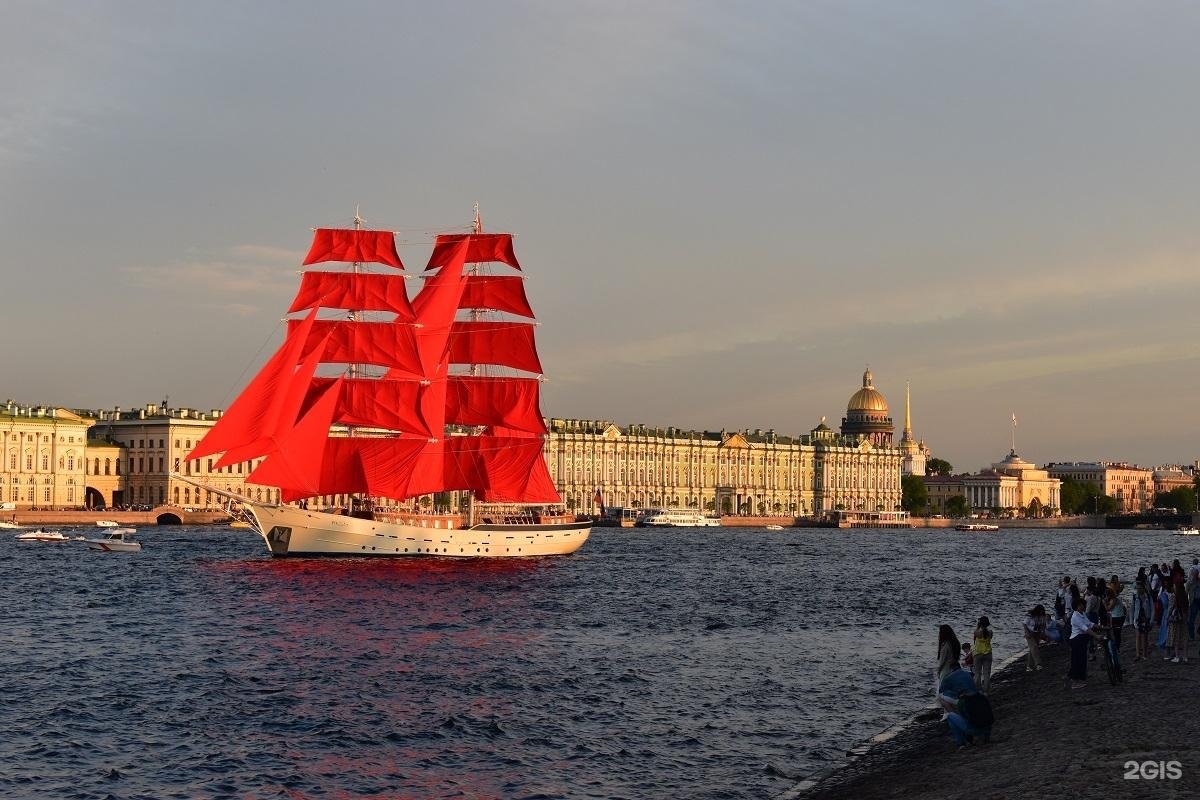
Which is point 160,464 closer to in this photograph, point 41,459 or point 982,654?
point 41,459

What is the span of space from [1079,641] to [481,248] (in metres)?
57.4

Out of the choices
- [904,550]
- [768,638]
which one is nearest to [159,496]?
[904,550]

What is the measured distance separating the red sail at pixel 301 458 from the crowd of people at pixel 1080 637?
41313 millimetres

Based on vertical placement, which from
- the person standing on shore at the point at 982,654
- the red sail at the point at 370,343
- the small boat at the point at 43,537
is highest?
the red sail at the point at 370,343

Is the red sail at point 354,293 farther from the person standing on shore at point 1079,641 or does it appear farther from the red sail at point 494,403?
the person standing on shore at point 1079,641

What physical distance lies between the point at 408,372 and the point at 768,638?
37.5 m

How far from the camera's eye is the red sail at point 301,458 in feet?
224

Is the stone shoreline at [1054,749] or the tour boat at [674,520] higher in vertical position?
the tour boat at [674,520]

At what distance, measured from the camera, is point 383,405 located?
243 ft

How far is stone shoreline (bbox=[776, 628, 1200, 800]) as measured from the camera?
17.6 m

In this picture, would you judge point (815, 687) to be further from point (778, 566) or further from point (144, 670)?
point (778, 566)

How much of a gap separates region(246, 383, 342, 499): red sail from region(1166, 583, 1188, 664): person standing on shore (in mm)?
45459

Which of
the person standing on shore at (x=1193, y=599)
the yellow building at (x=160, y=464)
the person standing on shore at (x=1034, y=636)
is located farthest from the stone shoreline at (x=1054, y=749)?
the yellow building at (x=160, y=464)

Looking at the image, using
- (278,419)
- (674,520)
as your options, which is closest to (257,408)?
(278,419)
